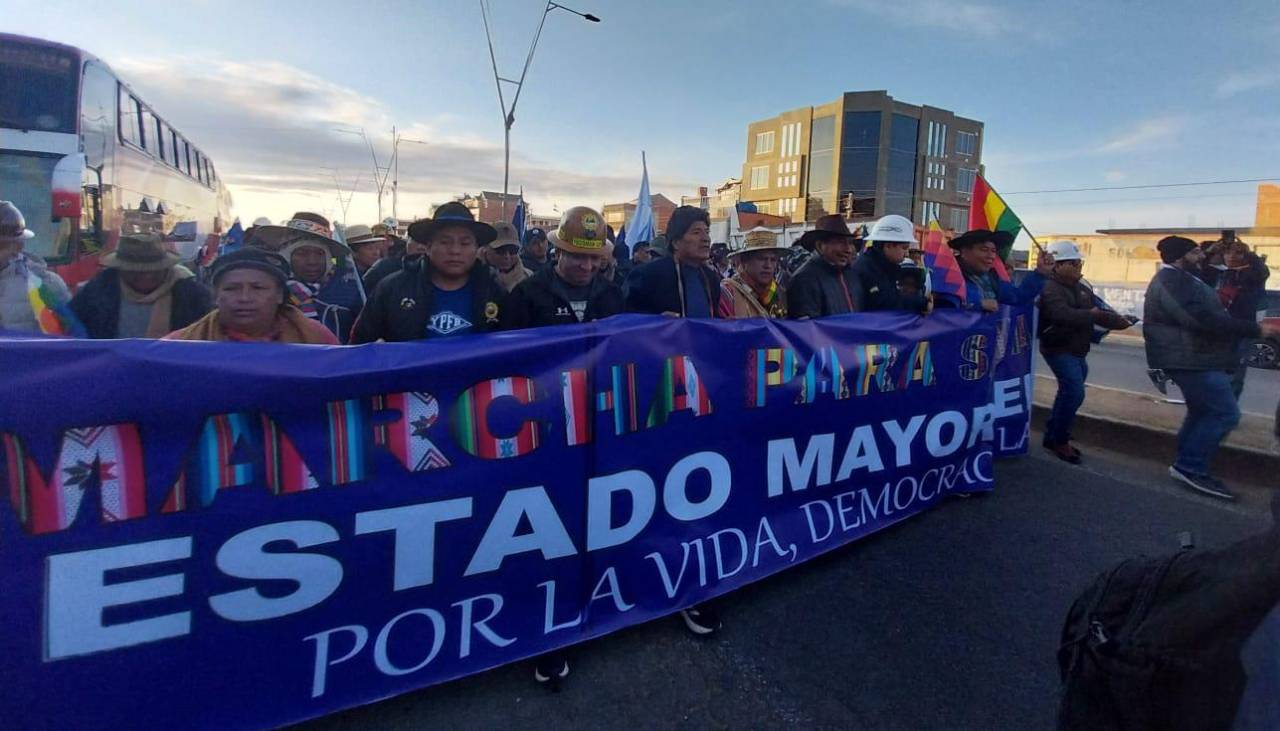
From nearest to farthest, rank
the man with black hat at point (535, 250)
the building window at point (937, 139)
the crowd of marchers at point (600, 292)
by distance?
1. the crowd of marchers at point (600, 292)
2. the man with black hat at point (535, 250)
3. the building window at point (937, 139)

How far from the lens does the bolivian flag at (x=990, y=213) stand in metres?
5.46

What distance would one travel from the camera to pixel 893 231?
4766mm

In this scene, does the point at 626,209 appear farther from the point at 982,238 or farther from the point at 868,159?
the point at 982,238

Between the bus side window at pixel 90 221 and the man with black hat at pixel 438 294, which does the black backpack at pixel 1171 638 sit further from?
the bus side window at pixel 90 221

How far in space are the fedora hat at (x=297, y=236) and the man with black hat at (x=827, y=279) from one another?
3.36 metres

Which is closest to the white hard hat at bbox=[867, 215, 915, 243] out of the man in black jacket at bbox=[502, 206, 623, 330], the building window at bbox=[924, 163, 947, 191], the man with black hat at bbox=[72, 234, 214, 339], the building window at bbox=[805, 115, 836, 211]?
the man in black jacket at bbox=[502, 206, 623, 330]

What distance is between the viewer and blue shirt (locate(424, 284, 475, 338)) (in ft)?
11.0

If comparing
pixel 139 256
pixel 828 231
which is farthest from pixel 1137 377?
pixel 139 256

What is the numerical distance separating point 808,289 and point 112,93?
37.6ft

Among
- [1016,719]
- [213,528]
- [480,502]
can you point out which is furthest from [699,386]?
[213,528]

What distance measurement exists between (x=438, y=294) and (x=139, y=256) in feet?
5.05

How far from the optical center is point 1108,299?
22109 millimetres

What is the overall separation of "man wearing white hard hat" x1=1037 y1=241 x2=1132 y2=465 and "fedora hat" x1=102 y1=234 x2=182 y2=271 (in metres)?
5.97

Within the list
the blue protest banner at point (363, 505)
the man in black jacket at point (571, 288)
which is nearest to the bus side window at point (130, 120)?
the man in black jacket at point (571, 288)
